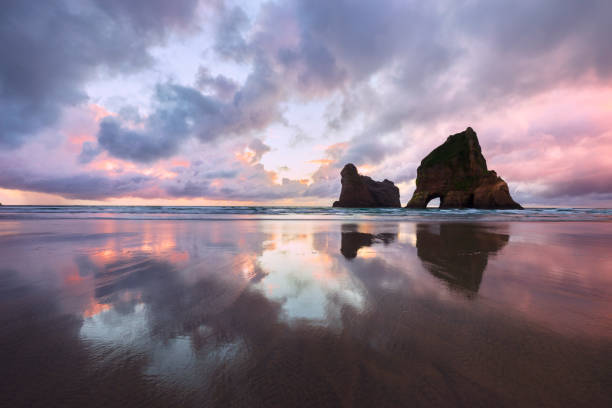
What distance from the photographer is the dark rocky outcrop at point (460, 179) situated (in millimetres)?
55181

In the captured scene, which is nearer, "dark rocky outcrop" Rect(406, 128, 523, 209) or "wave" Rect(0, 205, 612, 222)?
"wave" Rect(0, 205, 612, 222)

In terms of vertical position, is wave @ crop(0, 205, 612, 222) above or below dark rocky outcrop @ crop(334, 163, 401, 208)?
below

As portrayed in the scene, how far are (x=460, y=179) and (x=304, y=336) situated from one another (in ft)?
247

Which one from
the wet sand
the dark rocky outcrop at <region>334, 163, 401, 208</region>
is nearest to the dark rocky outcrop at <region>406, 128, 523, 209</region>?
the dark rocky outcrop at <region>334, 163, 401, 208</region>

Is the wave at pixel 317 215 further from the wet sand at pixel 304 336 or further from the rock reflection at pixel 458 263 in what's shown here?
the wet sand at pixel 304 336

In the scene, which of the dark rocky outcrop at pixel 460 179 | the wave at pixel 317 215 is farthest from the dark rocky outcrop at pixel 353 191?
the wave at pixel 317 215

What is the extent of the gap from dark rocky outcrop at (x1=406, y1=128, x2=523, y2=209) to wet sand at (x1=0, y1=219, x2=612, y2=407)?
64.5 m

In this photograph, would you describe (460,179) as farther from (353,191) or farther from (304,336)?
(304,336)

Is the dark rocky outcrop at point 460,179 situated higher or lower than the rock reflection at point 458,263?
higher

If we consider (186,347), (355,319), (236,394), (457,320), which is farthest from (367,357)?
(186,347)

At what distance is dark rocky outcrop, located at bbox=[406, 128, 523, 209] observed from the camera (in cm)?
5518

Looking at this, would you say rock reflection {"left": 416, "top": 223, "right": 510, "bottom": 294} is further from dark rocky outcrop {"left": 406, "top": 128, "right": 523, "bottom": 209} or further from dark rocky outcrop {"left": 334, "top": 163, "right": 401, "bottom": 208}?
dark rocky outcrop {"left": 334, "top": 163, "right": 401, "bottom": 208}

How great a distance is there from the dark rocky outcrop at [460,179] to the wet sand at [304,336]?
64469 mm

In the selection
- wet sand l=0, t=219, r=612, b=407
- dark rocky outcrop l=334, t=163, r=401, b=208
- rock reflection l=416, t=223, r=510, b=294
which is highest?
dark rocky outcrop l=334, t=163, r=401, b=208
